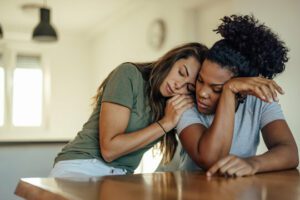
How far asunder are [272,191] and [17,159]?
2397 millimetres

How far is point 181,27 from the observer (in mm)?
4250

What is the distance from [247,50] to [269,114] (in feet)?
0.84

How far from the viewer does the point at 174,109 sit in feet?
5.01

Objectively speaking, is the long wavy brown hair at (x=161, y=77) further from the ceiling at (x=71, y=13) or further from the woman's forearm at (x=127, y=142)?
the ceiling at (x=71, y=13)

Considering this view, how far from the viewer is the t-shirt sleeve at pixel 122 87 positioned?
144cm

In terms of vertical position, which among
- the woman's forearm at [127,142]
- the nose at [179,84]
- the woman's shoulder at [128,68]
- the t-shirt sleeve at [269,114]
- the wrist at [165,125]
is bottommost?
the woman's forearm at [127,142]

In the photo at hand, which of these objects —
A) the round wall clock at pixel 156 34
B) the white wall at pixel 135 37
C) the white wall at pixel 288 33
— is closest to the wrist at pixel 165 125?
the white wall at pixel 288 33

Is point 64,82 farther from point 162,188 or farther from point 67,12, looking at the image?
point 162,188

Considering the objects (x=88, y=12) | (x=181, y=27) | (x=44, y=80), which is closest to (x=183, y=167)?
(x=181, y=27)

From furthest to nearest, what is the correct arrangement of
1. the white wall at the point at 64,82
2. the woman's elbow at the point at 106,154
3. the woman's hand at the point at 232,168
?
the white wall at the point at 64,82 < the woman's elbow at the point at 106,154 < the woman's hand at the point at 232,168

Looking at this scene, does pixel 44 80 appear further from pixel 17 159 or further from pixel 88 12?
pixel 17 159

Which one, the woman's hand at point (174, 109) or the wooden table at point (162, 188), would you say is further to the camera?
the woman's hand at point (174, 109)

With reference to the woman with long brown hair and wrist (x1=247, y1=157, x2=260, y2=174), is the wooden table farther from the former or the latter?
the woman with long brown hair

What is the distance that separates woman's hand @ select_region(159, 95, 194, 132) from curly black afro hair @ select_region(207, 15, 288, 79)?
182mm
